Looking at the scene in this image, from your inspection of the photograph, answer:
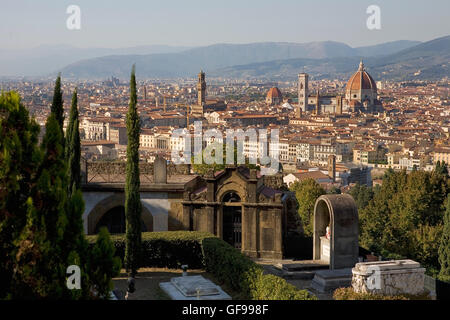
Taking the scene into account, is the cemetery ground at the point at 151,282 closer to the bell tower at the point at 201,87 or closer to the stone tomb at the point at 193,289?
the stone tomb at the point at 193,289

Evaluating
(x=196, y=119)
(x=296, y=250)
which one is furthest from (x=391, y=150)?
(x=296, y=250)

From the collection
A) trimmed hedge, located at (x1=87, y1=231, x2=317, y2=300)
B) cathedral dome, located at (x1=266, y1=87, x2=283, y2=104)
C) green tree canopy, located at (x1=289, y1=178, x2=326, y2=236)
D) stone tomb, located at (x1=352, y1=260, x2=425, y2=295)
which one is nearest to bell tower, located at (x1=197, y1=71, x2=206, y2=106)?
cathedral dome, located at (x1=266, y1=87, x2=283, y2=104)

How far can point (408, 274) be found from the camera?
9.78 metres

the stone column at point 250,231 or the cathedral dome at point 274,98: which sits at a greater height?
the stone column at point 250,231

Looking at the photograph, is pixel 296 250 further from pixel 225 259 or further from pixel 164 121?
pixel 164 121

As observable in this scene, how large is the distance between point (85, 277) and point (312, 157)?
96.3 metres

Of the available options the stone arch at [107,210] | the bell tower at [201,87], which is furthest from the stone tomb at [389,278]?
the bell tower at [201,87]

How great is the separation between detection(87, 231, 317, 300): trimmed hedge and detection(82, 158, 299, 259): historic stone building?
30.4 inches

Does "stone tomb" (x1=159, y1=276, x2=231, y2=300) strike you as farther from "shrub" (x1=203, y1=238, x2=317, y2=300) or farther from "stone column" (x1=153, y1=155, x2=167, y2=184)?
"stone column" (x1=153, y1=155, x2=167, y2=184)

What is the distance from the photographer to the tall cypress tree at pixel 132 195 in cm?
1110

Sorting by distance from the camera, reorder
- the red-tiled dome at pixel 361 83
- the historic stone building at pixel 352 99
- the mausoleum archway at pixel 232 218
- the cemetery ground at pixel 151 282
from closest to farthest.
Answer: the cemetery ground at pixel 151 282 < the mausoleum archway at pixel 232 218 < the historic stone building at pixel 352 99 < the red-tiled dome at pixel 361 83

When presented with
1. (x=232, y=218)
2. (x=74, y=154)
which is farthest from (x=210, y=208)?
(x=74, y=154)

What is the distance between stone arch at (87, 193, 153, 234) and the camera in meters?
13.5

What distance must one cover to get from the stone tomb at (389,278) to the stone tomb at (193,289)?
5.66ft
